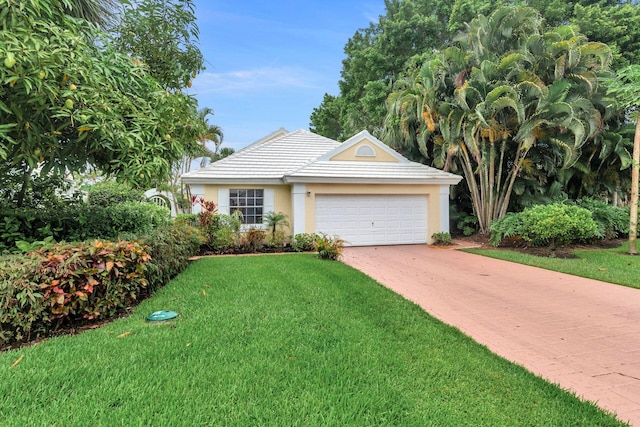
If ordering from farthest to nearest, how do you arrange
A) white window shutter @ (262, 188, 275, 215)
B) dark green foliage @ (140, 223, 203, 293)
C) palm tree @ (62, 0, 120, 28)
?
1. white window shutter @ (262, 188, 275, 215)
2. dark green foliage @ (140, 223, 203, 293)
3. palm tree @ (62, 0, 120, 28)

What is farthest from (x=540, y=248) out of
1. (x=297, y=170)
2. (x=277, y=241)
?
(x=277, y=241)

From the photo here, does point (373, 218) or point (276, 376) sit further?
point (373, 218)

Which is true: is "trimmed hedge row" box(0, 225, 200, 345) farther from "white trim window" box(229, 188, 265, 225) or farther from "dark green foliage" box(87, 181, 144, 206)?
"dark green foliage" box(87, 181, 144, 206)

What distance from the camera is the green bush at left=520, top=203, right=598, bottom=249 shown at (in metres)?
9.58

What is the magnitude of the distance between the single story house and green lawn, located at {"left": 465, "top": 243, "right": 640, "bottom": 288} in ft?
8.48

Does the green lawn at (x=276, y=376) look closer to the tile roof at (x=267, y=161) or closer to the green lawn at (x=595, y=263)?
the green lawn at (x=595, y=263)

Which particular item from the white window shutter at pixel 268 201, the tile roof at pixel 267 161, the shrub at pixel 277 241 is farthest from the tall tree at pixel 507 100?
the shrub at pixel 277 241

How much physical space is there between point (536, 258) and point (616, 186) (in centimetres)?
827

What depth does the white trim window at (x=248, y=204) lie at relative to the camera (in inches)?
458

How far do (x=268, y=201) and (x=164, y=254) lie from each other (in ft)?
20.2

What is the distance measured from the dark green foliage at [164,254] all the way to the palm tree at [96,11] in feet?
10.9

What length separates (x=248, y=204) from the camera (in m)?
11.8

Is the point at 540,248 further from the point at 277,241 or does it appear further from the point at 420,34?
the point at 420,34

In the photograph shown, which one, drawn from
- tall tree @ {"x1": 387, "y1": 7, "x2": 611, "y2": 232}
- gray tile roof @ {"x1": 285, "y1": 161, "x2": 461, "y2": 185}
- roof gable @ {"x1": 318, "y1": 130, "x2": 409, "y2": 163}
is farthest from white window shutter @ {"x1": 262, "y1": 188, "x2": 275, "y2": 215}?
tall tree @ {"x1": 387, "y1": 7, "x2": 611, "y2": 232}
